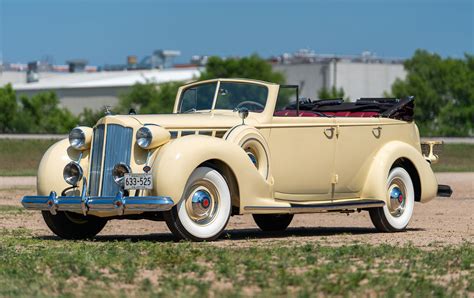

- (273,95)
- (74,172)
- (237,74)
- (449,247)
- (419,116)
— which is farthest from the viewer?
(237,74)

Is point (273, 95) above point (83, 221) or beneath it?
above

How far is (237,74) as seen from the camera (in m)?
90.0

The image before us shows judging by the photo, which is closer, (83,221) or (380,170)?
(83,221)

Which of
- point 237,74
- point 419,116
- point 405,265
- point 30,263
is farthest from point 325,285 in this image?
point 237,74

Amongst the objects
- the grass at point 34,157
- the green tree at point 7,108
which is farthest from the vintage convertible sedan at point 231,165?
the green tree at point 7,108

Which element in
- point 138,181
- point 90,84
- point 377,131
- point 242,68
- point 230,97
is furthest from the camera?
point 90,84

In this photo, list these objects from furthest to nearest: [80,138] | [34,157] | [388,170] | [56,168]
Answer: [34,157]
[388,170]
[56,168]
[80,138]

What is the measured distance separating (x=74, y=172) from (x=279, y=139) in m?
2.36

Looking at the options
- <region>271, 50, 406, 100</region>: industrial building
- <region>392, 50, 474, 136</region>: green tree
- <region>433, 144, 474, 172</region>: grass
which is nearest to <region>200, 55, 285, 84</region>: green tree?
<region>271, 50, 406, 100</region>: industrial building

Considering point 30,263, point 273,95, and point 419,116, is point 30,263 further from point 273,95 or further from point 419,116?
point 419,116

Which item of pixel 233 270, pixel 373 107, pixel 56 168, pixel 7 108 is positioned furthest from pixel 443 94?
pixel 233 270

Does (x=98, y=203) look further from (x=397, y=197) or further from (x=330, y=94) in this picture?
(x=330, y=94)

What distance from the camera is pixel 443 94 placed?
270 ft

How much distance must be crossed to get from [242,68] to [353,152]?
75872 mm
